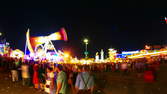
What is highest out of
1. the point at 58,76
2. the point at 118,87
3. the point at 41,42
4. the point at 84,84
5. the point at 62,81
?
the point at 41,42

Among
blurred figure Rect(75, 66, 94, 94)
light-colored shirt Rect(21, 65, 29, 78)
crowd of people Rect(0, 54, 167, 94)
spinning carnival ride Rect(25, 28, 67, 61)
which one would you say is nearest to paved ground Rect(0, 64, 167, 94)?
crowd of people Rect(0, 54, 167, 94)

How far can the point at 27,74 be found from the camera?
49.4ft

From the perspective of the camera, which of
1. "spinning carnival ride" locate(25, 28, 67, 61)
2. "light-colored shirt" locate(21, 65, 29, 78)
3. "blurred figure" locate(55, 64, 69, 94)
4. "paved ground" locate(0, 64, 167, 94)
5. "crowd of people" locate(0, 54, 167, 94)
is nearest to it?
"blurred figure" locate(55, 64, 69, 94)

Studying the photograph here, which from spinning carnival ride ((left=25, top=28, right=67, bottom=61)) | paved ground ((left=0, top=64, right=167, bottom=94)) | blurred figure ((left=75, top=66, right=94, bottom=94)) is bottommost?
paved ground ((left=0, top=64, right=167, bottom=94))

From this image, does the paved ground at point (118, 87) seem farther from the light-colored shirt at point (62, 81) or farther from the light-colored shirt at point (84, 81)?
the light-colored shirt at point (62, 81)

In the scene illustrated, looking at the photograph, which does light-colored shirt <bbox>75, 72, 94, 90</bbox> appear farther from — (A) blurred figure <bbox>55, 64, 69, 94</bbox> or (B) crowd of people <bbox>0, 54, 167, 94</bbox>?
(A) blurred figure <bbox>55, 64, 69, 94</bbox>

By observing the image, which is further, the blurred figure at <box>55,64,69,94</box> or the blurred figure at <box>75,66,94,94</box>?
the blurred figure at <box>75,66,94,94</box>

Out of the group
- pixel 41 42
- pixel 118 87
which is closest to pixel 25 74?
pixel 118 87

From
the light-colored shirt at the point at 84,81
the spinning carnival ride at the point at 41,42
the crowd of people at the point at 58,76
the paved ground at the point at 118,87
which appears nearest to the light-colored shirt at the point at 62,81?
the crowd of people at the point at 58,76

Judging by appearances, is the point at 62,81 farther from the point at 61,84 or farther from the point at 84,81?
the point at 84,81

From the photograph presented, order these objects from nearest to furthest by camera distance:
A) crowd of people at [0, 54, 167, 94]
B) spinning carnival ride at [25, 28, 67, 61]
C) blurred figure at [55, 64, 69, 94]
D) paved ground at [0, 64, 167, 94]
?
blurred figure at [55, 64, 69, 94], crowd of people at [0, 54, 167, 94], paved ground at [0, 64, 167, 94], spinning carnival ride at [25, 28, 67, 61]

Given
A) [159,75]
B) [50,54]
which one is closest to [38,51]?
[50,54]

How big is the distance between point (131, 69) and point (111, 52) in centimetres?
10568

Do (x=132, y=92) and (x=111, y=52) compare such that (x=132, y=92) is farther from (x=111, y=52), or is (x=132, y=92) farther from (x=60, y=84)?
(x=111, y=52)
